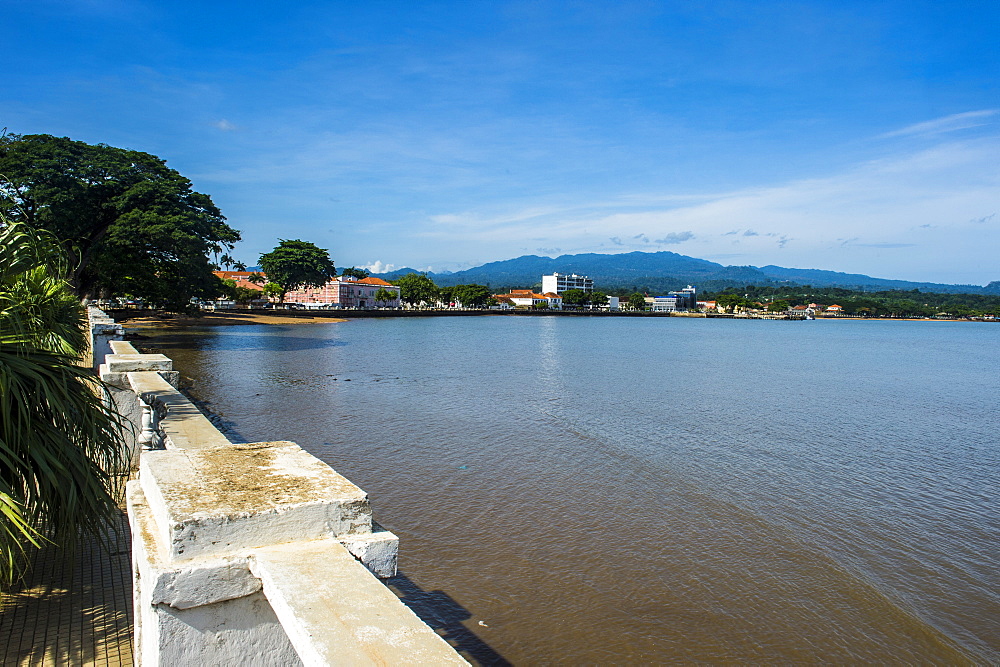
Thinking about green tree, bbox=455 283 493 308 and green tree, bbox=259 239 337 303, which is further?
green tree, bbox=455 283 493 308

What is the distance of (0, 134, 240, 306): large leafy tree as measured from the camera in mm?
27172

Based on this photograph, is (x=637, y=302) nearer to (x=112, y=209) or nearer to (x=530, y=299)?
(x=530, y=299)

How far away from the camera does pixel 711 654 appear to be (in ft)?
17.6

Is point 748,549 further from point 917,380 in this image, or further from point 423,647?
point 917,380

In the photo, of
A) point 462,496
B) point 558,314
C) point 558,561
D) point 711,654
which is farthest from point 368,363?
point 558,314

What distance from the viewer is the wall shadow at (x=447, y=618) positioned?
517cm

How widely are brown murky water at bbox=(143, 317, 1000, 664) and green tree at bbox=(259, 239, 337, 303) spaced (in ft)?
230

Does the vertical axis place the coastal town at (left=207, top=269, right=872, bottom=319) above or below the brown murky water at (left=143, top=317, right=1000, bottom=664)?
above

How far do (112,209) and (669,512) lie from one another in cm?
3104

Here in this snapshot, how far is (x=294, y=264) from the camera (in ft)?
287

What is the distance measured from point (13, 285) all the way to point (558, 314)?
5552 inches

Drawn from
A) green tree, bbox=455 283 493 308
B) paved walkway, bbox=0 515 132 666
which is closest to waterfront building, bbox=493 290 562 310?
green tree, bbox=455 283 493 308

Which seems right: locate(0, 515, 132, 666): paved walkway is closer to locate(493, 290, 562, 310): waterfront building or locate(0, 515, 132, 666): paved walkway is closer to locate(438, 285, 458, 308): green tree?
locate(438, 285, 458, 308): green tree

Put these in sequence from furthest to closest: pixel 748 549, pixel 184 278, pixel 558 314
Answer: pixel 558 314, pixel 184 278, pixel 748 549
